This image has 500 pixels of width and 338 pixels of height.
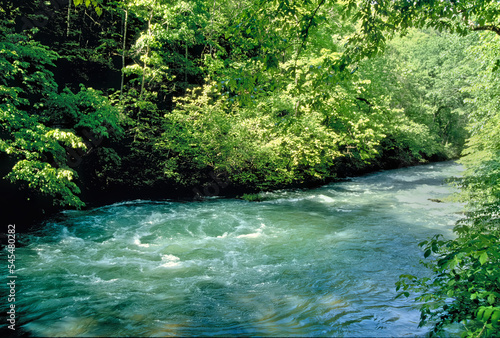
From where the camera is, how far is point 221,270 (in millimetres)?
6379

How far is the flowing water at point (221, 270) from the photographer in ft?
14.7

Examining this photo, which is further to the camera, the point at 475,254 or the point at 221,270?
the point at 221,270

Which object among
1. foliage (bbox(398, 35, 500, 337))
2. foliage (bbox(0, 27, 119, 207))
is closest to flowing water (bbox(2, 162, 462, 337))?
foliage (bbox(398, 35, 500, 337))

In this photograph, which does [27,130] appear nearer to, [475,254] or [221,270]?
[221,270]

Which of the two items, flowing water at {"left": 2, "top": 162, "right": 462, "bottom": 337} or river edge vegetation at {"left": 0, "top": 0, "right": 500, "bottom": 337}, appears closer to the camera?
flowing water at {"left": 2, "top": 162, "right": 462, "bottom": 337}

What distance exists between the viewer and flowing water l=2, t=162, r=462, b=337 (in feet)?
14.7

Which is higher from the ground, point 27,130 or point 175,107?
point 175,107

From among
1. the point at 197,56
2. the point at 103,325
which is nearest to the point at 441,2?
the point at 103,325

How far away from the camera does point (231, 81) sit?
13.3 feet

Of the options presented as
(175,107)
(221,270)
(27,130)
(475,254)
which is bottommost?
(221,270)

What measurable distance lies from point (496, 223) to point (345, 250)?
10.2 feet

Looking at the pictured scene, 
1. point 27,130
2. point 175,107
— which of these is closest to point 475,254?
point 27,130

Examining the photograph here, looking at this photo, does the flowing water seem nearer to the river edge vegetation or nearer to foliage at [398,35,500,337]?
foliage at [398,35,500,337]

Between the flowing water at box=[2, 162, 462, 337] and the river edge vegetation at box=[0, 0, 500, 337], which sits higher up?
the river edge vegetation at box=[0, 0, 500, 337]
